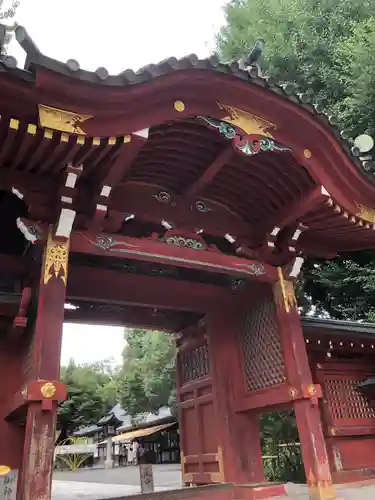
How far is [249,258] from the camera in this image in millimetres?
5520

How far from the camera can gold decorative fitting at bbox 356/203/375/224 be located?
17.6ft

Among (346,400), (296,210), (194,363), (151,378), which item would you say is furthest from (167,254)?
(151,378)

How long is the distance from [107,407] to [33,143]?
122 ft

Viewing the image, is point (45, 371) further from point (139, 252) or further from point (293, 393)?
point (293, 393)

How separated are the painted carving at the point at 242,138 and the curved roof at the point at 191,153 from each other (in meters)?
0.01

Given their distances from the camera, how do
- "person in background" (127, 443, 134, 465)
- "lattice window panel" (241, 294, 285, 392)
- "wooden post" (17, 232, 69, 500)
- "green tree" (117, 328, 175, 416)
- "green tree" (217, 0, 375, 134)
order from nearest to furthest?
"wooden post" (17, 232, 69, 500) → "lattice window panel" (241, 294, 285, 392) → "green tree" (217, 0, 375, 134) → "green tree" (117, 328, 175, 416) → "person in background" (127, 443, 134, 465)

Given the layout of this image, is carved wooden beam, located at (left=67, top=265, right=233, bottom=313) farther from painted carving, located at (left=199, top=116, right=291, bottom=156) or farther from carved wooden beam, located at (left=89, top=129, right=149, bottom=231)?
painted carving, located at (left=199, top=116, right=291, bottom=156)

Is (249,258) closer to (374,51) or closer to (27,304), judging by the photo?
(27,304)

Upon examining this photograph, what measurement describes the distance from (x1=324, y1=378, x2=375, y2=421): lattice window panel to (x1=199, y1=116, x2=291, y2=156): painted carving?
4070 millimetres

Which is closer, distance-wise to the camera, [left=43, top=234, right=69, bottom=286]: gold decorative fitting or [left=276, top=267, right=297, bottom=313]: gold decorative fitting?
[left=43, top=234, right=69, bottom=286]: gold decorative fitting

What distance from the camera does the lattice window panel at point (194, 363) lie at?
21.2 feet

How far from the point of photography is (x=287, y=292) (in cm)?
548

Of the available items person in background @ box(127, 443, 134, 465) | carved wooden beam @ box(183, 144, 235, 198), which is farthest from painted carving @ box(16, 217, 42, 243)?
person in background @ box(127, 443, 134, 465)

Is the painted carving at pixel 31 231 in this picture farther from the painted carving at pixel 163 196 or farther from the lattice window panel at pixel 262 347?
the lattice window panel at pixel 262 347
